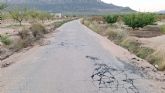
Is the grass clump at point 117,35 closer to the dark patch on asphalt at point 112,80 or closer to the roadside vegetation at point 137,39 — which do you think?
the roadside vegetation at point 137,39

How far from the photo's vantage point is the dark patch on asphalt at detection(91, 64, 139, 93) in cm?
1292

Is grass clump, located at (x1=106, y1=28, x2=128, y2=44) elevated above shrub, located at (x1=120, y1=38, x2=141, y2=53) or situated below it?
below

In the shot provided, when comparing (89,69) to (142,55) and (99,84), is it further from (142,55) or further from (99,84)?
(142,55)

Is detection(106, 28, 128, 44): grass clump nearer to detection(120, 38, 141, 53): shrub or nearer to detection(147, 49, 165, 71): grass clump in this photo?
detection(120, 38, 141, 53): shrub

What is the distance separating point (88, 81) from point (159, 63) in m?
7.35

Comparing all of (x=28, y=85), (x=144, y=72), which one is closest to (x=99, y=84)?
(x=28, y=85)

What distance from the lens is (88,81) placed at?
14.4 metres

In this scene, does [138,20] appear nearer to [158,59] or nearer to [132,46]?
[132,46]

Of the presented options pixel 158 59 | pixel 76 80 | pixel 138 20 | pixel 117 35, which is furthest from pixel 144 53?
pixel 138 20

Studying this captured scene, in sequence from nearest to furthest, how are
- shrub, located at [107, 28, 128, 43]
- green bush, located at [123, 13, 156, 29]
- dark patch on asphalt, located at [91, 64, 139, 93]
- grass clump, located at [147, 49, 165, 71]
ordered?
1. dark patch on asphalt, located at [91, 64, 139, 93]
2. grass clump, located at [147, 49, 165, 71]
3. shrub, located at [107, 28, 128, 43]
4. green bush, located at [123, 13, 156, 29]

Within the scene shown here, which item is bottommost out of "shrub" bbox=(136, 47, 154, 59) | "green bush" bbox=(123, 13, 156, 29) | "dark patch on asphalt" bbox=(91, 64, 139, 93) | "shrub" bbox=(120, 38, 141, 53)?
"green bush" bbox=(123, 13, 156, 29)

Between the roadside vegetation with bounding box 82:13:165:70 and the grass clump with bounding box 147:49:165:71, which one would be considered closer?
the grass clump with bounding box 147:49:165:71

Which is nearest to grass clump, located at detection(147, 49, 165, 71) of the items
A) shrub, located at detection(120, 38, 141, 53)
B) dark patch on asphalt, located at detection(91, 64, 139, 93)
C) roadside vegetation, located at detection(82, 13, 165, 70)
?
roadside vegetation, located at detection(82, 13, 165, 70)

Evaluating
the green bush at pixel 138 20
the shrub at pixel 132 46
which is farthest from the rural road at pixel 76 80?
the green bush at pixel 138 20
